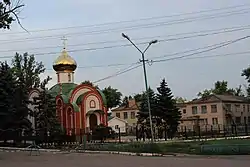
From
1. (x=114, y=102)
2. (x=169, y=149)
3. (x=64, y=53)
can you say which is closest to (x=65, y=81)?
(x=64, y=53)

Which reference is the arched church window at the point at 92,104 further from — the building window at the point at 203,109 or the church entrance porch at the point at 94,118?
the building window at the point at 203,109

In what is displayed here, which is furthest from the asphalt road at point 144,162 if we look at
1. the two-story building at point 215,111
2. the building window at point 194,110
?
the building window at point 194,110

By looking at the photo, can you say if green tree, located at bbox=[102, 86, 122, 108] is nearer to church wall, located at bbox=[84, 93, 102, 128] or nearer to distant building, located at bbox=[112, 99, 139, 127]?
distant building, located at bbox=[112, 99, 139, 127]

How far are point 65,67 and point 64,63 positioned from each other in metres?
0.53

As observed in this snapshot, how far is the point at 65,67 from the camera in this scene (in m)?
60.5

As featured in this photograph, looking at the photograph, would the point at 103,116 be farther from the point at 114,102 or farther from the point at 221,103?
the point at 114,102

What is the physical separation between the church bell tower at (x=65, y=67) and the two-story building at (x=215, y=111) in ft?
101

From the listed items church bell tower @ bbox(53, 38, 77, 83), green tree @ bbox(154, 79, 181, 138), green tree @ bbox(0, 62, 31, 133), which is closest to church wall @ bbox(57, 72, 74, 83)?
church bell tower @ bbox(53, 38, 77, 83)

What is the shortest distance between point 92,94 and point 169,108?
9.70m

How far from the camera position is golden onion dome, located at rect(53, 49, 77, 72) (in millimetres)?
60438

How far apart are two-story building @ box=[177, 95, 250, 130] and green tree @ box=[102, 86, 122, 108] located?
917 inches

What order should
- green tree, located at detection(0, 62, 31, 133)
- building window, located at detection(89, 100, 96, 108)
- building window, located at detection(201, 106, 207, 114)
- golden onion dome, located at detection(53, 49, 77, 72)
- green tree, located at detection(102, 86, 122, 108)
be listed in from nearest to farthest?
green tree, located at detection(0, 62, 31, 133) → building window, located at detection(89, 100, 96, 108) → golden onion dome, located at detection(53, 49, 77, 72) → building window, located at detection(201, 106, 207, 114) → green tree, located at detection(102, 86, 122, 108)

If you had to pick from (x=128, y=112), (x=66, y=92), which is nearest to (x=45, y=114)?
(x=66, y=92)

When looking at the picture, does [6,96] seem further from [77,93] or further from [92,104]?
[92,104]
